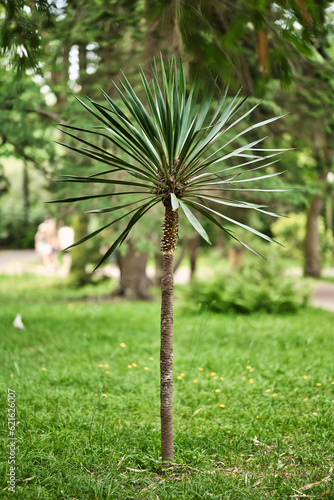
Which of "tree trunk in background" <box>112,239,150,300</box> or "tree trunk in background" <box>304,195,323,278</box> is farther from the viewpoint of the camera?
"tree trunk in background" <box>304,195,323,278</box>

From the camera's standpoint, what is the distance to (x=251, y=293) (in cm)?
916

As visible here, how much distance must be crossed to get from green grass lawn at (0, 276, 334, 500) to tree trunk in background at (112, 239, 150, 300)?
166 inches

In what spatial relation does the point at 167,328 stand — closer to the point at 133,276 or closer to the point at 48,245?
the point at 133,276

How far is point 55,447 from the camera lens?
130 inches

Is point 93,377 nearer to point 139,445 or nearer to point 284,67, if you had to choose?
point 139,445

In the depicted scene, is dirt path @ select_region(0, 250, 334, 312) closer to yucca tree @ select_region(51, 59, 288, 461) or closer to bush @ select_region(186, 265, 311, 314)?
bush @ select_region(186, 265, 311, 314)

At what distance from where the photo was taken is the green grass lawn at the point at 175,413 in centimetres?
290

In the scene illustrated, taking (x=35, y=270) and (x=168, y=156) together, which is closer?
(x=168, y=156)

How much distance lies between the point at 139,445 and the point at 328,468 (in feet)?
4.32

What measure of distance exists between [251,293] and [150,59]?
4875mm

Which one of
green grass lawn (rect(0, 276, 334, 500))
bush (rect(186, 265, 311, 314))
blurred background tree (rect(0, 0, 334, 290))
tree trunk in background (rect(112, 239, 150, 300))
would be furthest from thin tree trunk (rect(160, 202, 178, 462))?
tree trunk in background (rect(112, 239, 150, 300))

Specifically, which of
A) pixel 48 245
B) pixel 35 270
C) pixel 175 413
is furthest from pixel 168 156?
pixel 35 270

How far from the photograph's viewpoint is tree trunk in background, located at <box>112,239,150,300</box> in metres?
11.4

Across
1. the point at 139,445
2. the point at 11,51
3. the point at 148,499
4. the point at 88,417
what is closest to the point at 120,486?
the point at 148,499
